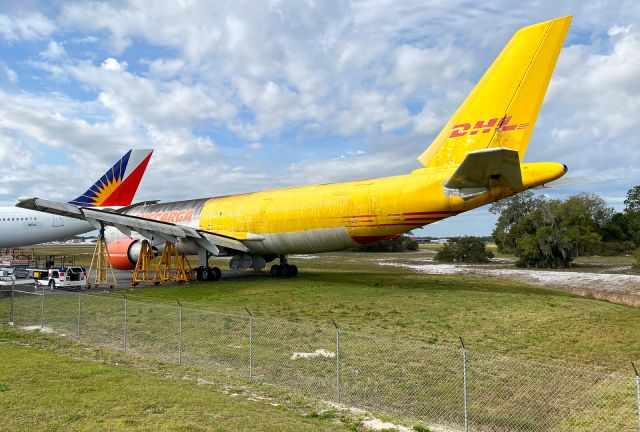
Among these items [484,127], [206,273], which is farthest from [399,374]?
[206,273]

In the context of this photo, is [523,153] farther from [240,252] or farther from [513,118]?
[240,252]

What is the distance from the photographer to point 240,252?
98.2 feet

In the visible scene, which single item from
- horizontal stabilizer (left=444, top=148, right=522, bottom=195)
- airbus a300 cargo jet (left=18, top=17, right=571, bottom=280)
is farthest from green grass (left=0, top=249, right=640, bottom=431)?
horizontal stabilizer (left=444, top=148, right=522, bottom=195)

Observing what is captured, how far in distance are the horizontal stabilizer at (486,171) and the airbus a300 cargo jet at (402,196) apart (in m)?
0.04

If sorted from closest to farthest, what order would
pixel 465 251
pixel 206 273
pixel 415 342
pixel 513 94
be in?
pixel 415 342 < pixel 513 94 < pixel 206 273 < pixel 465 251

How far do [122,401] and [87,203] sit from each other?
3782 centimetres

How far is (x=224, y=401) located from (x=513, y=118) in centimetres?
1569

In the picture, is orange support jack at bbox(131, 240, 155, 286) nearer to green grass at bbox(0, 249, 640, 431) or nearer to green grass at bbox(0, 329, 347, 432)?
green grass at bbox(0, 249, 640, 431)

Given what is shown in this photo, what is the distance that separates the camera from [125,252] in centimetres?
3014

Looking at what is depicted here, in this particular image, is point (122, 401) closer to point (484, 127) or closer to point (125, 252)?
point (484, 127)

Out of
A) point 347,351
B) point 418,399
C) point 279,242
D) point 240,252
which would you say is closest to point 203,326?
point 347,351

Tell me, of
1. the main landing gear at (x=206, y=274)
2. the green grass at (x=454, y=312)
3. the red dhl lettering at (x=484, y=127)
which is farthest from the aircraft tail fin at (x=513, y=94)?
the main landing gear at (x=206, y=274)

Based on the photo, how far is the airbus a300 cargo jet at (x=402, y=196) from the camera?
1858cm

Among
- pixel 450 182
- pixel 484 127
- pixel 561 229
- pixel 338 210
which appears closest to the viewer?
pixel 450 182
